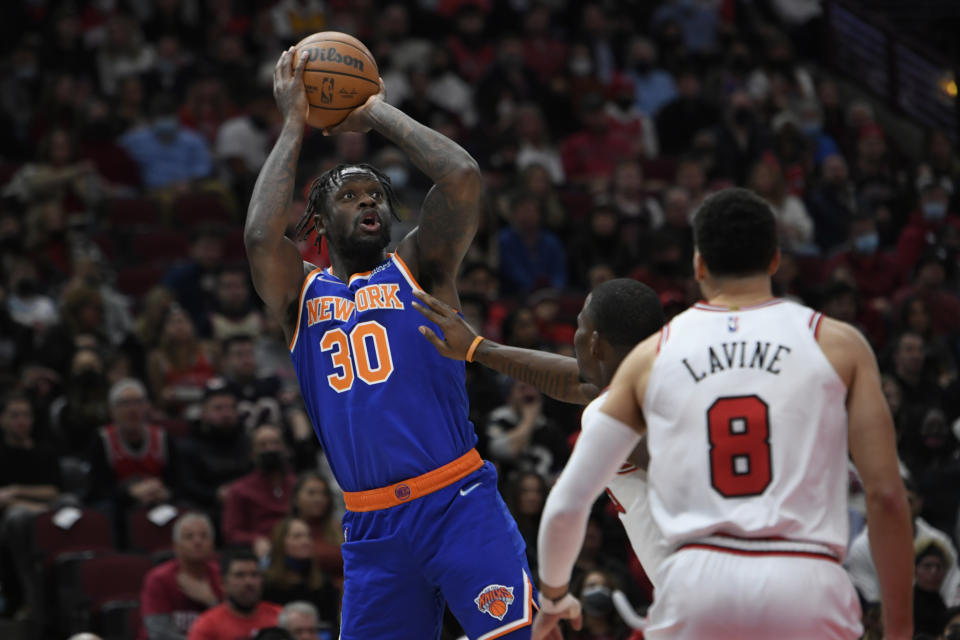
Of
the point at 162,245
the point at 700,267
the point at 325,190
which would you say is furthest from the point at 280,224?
the point at 162,245

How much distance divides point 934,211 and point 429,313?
10350 mm

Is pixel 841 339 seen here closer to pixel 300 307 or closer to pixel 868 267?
pixel 300 307

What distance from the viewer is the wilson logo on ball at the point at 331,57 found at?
571 centimetres

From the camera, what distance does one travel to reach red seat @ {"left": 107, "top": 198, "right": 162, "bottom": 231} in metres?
13.6

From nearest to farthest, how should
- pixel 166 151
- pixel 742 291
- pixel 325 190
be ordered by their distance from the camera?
pixel 742 291
pixel 325 190
pixel 166 151

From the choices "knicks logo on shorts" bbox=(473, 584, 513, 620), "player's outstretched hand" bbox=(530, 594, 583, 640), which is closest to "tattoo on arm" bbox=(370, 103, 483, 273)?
"knicks logo on shorts" bbox=(473, 584, 513, 620)

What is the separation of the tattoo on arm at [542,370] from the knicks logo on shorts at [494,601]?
760 millimetres

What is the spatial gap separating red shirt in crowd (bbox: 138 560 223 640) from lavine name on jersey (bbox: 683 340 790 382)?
→ 19.1ft

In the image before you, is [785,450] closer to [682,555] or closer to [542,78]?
[682,555]

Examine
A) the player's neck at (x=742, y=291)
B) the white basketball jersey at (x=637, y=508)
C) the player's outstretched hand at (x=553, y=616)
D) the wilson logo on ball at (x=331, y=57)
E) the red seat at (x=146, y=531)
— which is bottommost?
the red seat at (x=146, y=531)

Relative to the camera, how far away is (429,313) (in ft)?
17.2

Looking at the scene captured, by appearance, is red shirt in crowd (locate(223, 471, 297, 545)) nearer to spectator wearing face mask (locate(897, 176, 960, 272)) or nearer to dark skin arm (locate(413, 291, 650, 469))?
dark skin arm (locate(413, 291, 650, 469))

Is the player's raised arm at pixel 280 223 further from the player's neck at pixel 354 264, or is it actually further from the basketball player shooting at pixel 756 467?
the basketball player shooting at pixel 756 467

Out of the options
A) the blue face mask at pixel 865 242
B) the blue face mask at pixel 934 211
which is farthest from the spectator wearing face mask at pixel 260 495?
the blue face mask at pixel 934 211
